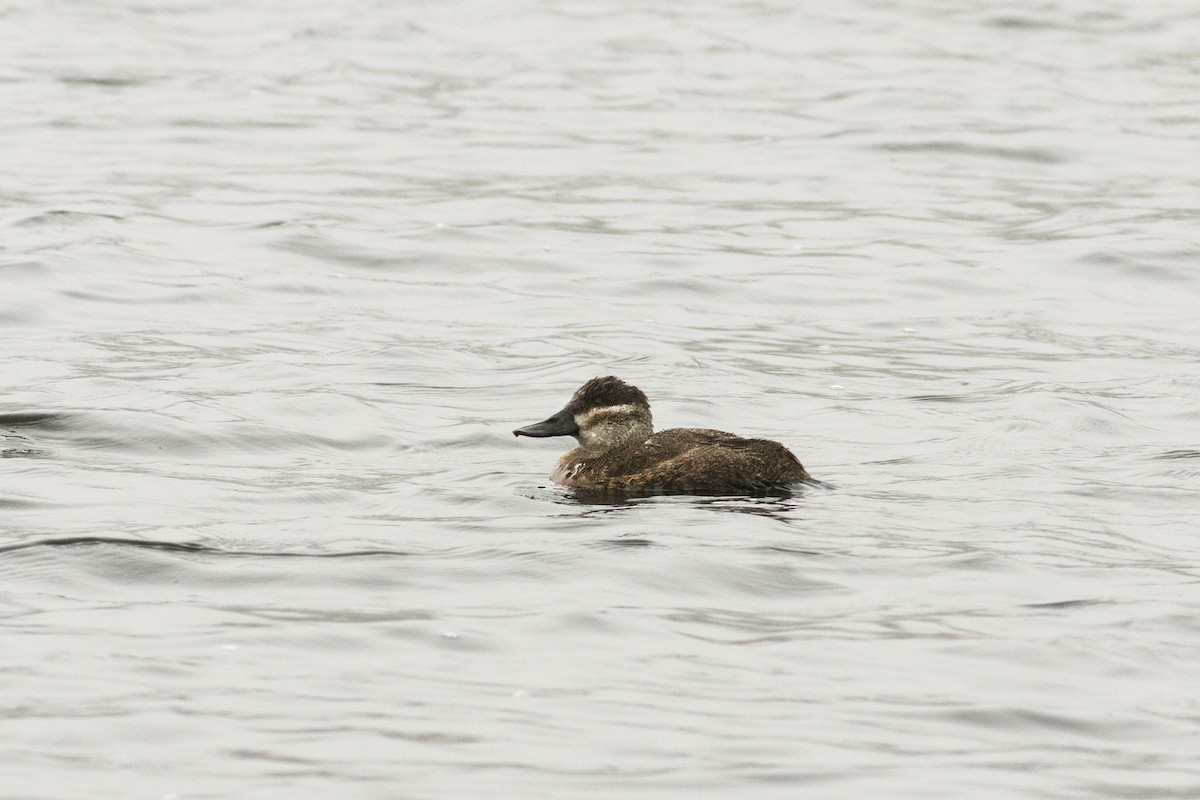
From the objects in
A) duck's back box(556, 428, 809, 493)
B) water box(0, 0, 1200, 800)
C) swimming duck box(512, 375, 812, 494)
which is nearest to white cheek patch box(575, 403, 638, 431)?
swimming duck box(512, 375, 812, 494)

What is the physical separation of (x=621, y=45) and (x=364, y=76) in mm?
3933

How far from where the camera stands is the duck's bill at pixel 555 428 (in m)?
11.4

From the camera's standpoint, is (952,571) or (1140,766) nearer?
(1140,766)

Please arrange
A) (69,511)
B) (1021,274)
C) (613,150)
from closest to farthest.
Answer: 1. (69,511)
2. (1021,274)
3. (613,150)

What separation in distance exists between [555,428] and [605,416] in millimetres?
292

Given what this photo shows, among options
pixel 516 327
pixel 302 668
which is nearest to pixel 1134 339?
pixel 516 327

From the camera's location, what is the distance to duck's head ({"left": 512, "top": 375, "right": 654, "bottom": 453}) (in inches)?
448

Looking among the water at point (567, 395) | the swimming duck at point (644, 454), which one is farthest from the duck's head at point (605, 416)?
the water at point (567, 395)

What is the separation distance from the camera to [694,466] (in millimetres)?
10695

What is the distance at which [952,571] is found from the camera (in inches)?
369

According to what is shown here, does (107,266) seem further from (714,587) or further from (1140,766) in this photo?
(1140,766)

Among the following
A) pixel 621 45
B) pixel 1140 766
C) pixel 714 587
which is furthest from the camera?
pixel 621 45

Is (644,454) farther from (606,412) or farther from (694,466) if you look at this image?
(606,412)

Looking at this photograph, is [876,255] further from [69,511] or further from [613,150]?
[69,511]
